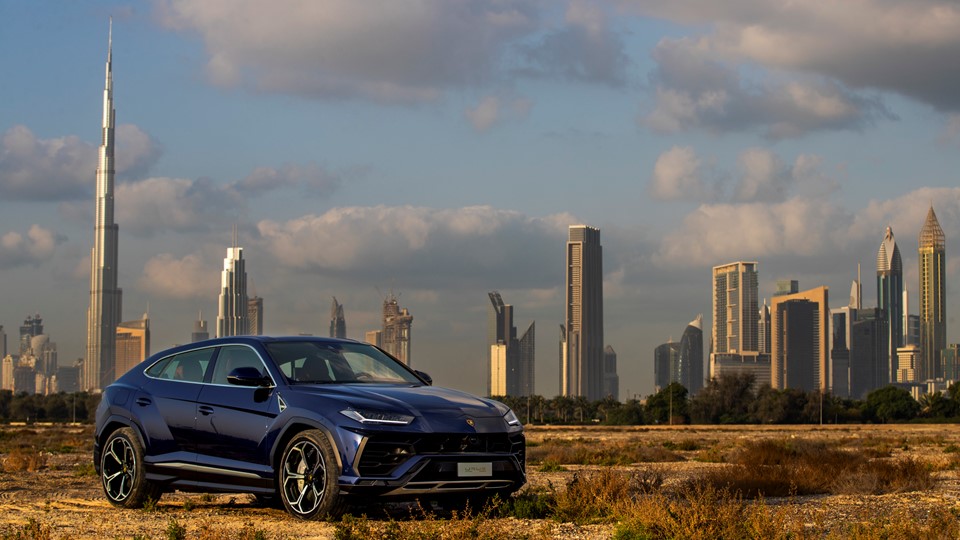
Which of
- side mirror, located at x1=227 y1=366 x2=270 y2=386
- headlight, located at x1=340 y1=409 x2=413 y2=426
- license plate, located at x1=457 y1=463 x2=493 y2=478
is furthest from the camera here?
side mirror, located at x1=227 y1=366 x2=270 y2=386

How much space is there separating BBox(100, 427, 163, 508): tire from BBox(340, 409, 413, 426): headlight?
2.82 m

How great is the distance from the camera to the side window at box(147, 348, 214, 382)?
39.2 ft

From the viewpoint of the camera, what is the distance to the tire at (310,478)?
10.2 m

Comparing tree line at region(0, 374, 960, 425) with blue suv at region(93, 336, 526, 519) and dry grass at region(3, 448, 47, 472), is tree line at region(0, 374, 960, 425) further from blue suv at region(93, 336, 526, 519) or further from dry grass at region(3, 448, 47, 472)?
blue suv at region(93, 336, 526, 519)

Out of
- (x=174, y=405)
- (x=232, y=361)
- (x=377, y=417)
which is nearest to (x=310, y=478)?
(x=377, y=417)

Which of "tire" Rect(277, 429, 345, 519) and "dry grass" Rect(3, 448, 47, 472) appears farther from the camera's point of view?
"dry grass" Rect(3, 448, 47, 472)

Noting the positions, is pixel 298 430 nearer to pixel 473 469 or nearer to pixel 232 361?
pixel 232 361

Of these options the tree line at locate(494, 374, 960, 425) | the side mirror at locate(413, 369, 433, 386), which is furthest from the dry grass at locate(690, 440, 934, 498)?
the tree line at locate(494, 374, 960, 425)

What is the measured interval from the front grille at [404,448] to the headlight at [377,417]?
12 cm

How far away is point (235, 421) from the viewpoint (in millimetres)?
11148

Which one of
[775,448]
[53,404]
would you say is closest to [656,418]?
[53,404]

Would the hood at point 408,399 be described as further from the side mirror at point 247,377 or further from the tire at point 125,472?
the tire at point 125,472

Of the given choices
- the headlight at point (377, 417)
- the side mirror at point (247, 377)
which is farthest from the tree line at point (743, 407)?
the headlight at point (377, 417)

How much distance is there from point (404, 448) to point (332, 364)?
169 cm
